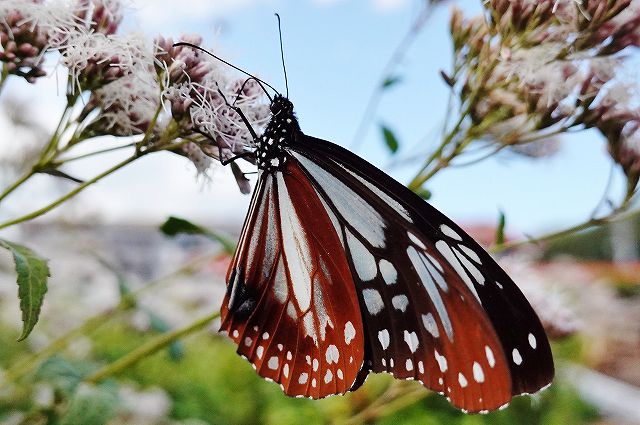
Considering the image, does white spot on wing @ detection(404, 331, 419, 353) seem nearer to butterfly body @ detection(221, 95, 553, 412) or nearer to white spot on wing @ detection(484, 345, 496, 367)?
butterfly body @ detection(221, 95, 553, 412)

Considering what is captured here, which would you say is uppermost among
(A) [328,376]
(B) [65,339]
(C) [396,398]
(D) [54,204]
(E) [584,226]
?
(D) [54,204]

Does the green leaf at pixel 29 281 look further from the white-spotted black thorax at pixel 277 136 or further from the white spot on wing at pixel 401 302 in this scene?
the white spot on wing at pixel 401 302

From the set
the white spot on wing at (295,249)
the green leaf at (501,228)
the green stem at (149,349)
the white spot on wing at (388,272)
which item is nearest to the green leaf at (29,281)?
the green stem at (149,349)

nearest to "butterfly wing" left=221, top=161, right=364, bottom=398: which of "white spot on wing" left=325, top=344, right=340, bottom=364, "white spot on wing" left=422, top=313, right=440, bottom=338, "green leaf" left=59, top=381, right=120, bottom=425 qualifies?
"white spot on wing" left=325, top=344, right=340, bottom=364

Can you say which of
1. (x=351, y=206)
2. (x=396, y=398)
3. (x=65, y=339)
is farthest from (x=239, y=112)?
(x=396, y=398)

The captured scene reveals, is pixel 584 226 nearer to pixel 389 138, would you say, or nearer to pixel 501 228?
pixel 501 228

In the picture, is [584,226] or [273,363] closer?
[273,363]

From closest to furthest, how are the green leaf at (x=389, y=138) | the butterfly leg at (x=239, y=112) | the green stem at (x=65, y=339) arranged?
the butterfly leg at (x=239, y=112), the green stem at (x=65, y=339), the green leaf at (x=389, y=138)
